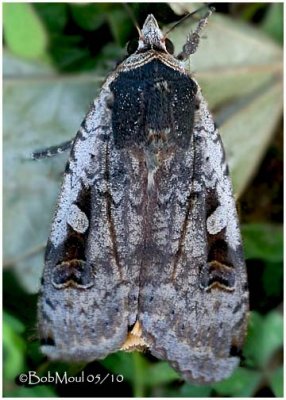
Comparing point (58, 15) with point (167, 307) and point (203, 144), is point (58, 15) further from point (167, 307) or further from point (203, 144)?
point (167, 307)

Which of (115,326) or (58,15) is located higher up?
(58,15)

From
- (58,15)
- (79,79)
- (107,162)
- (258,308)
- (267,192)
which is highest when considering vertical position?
(58,15)

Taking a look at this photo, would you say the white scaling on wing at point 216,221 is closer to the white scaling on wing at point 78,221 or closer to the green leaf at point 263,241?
the white scaling on wing at point 78,221

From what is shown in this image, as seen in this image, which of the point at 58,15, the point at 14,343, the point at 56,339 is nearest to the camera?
the point at 56,339

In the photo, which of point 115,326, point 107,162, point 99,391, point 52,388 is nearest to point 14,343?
point 52,388

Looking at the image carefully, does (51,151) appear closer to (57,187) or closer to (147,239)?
(57,187)

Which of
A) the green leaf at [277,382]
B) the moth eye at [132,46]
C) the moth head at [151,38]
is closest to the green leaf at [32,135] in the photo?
the moth eye at [132,46]

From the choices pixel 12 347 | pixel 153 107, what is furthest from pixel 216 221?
pixel 12 347

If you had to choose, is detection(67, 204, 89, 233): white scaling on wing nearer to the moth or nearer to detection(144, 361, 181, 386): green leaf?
the moth

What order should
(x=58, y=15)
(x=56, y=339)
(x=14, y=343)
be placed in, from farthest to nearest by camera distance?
1. (x=58, y=15)
2. (x=14, y=343)
3. (x=56, y=339)
